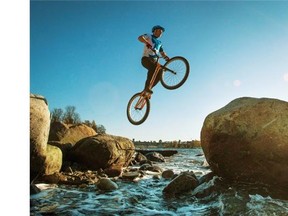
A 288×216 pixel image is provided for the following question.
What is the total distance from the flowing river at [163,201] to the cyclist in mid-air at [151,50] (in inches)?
138

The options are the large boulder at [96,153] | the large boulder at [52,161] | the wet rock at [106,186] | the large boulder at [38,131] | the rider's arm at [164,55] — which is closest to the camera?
the rider's arm at [164,55]

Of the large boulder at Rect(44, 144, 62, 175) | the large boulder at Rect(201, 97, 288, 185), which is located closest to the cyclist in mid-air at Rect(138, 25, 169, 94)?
the large boulder at Rect(201, 97, 288, 185)

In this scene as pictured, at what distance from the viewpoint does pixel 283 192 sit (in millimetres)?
8188

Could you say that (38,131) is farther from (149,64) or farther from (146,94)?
(149,64)

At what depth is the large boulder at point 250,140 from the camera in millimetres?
8219

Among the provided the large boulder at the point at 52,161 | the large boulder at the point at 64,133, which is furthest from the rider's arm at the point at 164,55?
the large boulder at the point at 64,133

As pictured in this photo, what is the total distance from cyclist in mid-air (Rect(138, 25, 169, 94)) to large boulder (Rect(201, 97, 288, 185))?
264 centimetres

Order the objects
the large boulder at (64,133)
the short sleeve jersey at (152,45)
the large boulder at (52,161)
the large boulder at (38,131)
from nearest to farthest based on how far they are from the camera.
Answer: the short sleeve jersey at (152,45) → the large boulder at (38,131) → the large boulder at (52,161) → the large boulder at (64,133)

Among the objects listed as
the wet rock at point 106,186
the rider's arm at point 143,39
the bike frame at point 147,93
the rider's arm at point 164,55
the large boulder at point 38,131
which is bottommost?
the wet rock at point 106,186

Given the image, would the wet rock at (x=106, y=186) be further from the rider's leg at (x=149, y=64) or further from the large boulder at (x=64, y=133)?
the large boulder at (x=64, y=133)

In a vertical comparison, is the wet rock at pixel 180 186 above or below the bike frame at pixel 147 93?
below

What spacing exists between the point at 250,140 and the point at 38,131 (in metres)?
6.79

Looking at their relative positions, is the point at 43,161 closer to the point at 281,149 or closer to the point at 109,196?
the point at 109,196
